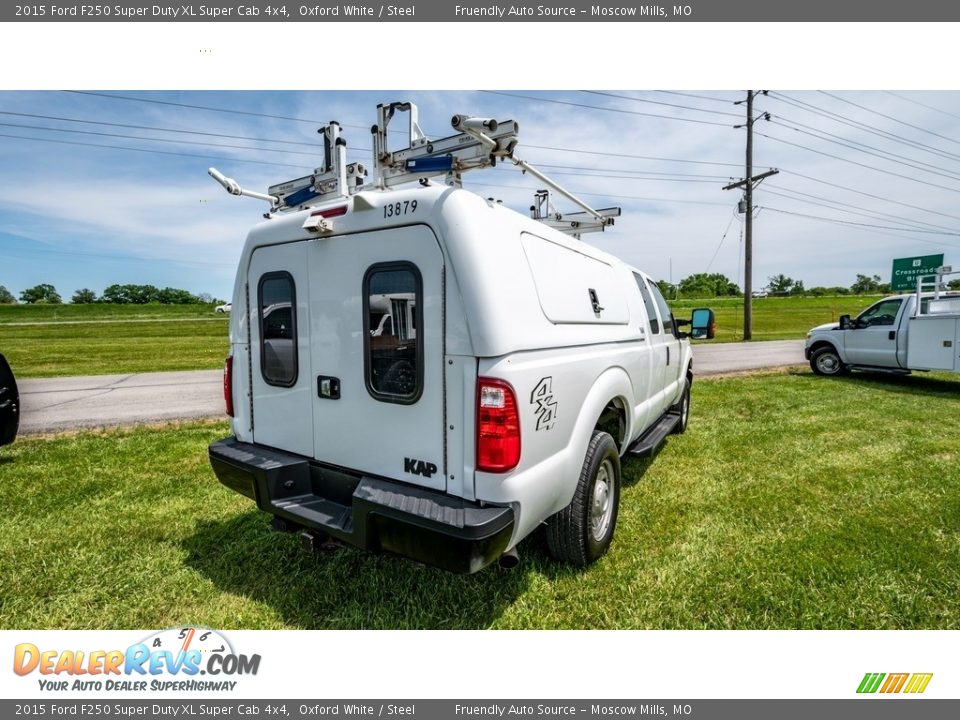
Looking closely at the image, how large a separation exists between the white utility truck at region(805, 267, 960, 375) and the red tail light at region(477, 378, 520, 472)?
10323 millimetres

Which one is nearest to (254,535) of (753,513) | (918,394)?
(753,513)

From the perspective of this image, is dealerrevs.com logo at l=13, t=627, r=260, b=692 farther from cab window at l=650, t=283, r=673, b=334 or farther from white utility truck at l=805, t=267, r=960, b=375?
white utility truck at l=805, t=267, r=960, b=375

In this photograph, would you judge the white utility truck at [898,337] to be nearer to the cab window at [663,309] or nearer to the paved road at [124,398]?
the paved road at [124,398]

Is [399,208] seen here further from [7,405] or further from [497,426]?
[7,405]

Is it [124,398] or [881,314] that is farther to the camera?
[881,314]

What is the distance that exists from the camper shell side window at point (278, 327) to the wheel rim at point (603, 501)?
2.20 metres

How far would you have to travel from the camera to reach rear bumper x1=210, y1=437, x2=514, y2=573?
2227 millimetres

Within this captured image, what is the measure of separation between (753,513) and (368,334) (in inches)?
136

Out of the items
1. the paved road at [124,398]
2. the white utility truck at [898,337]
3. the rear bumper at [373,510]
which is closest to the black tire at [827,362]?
the white utility truck at [898,337]

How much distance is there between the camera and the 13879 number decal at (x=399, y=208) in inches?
97.7

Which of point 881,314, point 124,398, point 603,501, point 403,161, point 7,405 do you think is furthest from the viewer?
point 881,314

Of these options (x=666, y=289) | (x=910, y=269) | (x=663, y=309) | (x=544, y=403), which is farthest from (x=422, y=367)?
(x=666, y=289)

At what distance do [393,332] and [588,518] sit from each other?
5.62 feet

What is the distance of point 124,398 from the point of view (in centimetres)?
918
